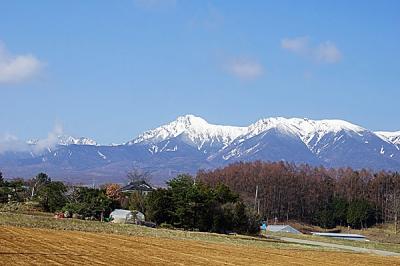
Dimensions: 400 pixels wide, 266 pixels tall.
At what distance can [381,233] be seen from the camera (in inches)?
3831

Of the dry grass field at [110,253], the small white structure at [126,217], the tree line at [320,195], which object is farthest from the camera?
the tree line at [320,195]

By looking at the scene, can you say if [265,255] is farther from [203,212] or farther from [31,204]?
[31,204]

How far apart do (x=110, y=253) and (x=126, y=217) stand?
34059mm

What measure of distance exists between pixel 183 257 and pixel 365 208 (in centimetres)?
8294

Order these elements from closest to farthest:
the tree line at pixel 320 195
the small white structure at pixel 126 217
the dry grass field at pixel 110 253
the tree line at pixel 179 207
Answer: the dry grass field at pixel 110 253 → the small white structure at pixel 126 217 → the tree line at pixel 179 207 → the tree line at pixel 320 195

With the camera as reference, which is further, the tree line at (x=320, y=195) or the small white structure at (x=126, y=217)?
the tree line at (x=320, y=195)

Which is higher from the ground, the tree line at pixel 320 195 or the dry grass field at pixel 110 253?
the tree line at pixel 320 195

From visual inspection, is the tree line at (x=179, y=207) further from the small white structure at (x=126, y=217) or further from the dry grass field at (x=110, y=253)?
the dry grass field at (x=110, y=253)

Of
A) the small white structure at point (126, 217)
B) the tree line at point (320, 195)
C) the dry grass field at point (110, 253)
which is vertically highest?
the tree line at point (320, 195)

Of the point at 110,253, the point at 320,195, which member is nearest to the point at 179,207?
the point at 110,253

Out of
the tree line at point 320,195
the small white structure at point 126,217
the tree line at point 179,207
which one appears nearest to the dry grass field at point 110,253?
the small white structure at point 126,217

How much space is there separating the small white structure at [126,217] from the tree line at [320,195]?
44509 mm

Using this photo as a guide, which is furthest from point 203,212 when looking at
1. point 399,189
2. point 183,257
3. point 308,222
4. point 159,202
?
point 399,189

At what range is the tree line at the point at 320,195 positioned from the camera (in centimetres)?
10681
